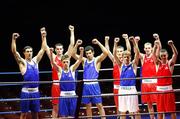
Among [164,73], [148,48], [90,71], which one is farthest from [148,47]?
[90,71]

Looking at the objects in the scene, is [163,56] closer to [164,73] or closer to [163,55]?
[163,55]

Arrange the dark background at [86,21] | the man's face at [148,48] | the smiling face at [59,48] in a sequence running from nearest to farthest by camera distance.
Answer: the man's face at [148,48]
the smiling face at [59,48]
the dark background at [86,21]

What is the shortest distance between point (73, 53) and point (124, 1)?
380cm

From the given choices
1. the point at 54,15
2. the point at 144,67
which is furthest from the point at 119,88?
the point at 54,15

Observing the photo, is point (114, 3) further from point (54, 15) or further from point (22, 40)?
point (22, 40)

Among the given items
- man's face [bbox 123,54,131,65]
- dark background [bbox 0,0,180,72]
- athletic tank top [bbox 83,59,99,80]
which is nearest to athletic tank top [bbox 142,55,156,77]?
man's face [bbox 123,54,131,65]

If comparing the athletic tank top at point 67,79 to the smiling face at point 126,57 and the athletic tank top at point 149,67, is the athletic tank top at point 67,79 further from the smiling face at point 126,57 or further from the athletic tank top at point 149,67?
the athletic tank top at point 149,67

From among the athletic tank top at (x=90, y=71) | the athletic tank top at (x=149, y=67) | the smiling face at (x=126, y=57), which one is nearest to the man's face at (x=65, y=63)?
the athletic tank top at (x=90, y=71)

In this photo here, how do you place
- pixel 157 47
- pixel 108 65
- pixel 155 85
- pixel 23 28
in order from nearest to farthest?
1. pixel 157 47
2. pixel 155 85
3. pixel 23 28
4. pixel 108 65

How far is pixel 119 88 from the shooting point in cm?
489

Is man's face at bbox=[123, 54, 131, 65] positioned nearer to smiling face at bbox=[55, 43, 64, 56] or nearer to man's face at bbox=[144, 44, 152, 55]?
man's face at bbox=[144, 44, 152, 55]

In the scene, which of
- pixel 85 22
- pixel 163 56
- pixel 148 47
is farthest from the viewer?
pixel 85 22

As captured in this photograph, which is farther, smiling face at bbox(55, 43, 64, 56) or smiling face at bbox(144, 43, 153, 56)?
smiling face at bbox(55, 43, 64, 56)

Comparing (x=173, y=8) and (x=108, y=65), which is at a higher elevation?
(x=173, y=8)
